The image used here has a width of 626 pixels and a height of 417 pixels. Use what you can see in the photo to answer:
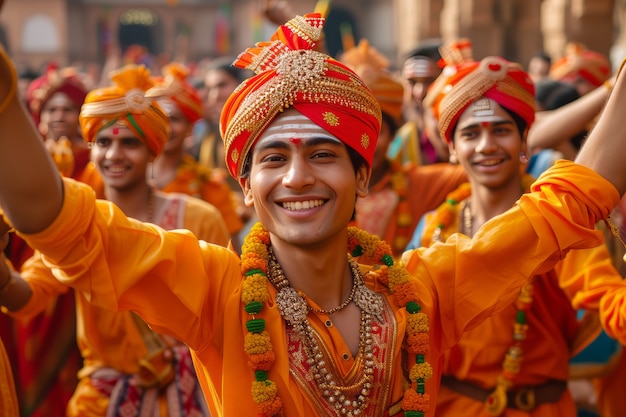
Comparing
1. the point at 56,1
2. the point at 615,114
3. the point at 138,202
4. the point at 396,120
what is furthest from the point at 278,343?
the point at 56,1

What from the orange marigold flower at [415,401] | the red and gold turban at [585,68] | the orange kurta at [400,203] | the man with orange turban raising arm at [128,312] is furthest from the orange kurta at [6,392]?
the red and gold turban at [585,68]

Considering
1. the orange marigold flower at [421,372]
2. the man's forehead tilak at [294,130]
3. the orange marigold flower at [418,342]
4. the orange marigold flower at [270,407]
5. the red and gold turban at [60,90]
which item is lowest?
the red and gold turban at [60,90]

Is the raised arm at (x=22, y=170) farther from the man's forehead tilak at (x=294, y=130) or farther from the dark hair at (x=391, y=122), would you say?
the dark hair at (x=391, y=122)

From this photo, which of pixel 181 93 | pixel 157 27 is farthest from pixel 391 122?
pixel 157 27

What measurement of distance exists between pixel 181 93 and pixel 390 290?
3.79 metres

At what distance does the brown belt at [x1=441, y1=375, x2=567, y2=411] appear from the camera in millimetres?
3914

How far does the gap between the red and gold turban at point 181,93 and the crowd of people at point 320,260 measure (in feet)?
4.16

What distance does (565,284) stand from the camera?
3.84 m

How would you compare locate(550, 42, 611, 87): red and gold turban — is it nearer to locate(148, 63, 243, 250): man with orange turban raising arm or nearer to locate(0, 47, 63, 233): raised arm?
locate(148, 63, 243, 250): man with orange turban raising arm

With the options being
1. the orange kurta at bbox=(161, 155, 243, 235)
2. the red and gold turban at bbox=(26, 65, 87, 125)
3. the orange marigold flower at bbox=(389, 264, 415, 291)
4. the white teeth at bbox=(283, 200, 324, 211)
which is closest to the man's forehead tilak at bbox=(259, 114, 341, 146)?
the white teeth at bbox=(283, 200, 324, 211)

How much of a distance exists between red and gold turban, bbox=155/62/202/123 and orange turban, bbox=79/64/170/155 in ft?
4.77

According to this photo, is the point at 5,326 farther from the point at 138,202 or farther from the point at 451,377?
the point at 451,377

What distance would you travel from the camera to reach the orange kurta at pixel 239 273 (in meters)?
2.28

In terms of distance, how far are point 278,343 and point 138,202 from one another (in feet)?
7.58
